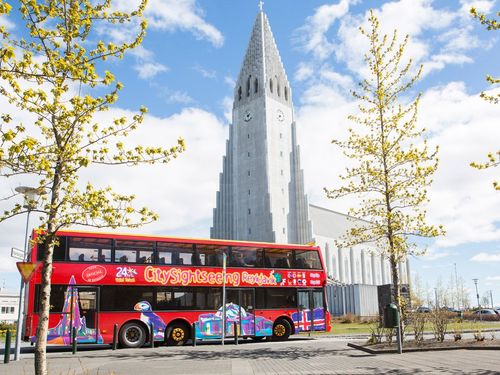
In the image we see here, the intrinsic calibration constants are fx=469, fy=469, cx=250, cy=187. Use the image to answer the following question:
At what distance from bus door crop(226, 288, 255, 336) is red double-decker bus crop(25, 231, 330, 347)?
0.13ft

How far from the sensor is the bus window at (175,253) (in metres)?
18.0

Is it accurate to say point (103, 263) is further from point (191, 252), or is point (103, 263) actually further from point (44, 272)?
point (44, 272)

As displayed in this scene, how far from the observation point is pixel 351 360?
1285 centimetres

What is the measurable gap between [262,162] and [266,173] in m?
2.43

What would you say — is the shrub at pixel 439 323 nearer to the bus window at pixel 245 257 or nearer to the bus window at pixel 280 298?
the bus window at pixel 280 298

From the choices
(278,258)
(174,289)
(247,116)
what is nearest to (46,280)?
(174,289)

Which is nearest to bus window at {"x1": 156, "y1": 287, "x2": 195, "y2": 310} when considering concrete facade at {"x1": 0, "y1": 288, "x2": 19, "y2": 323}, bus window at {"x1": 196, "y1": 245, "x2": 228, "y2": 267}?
bus window at {"x1": 196, "y1": 245, "x2": 228, "y2": 267}

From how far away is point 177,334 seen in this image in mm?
18344

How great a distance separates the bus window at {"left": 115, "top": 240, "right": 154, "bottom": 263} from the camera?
17.3 meters

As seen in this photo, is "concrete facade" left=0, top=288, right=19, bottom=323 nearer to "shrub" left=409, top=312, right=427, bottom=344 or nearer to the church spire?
the church spire

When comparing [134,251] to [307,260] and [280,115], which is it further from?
[280,115]

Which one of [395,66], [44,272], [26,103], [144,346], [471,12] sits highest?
[395,66]

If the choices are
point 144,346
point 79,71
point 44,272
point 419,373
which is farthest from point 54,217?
point 144,346

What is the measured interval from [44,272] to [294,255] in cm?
1367
